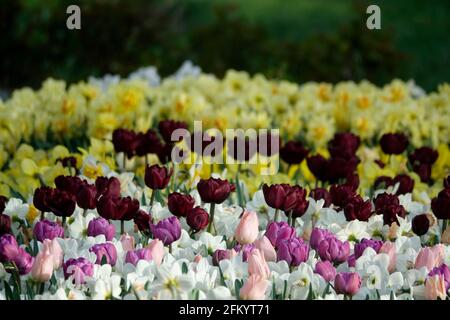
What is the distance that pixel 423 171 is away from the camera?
173 inches

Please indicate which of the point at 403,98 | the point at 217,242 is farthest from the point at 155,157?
the point at 403,98

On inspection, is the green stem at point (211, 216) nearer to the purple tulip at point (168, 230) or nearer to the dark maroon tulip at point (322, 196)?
the purple tulip at point (168, 230)

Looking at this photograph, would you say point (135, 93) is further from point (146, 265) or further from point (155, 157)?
point (146, 265)

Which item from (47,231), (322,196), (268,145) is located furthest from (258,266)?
(268,145)

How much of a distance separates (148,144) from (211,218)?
0.92 metres

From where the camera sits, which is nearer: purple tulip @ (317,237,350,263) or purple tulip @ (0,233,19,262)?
purple tulip @ (0,233,19,262)

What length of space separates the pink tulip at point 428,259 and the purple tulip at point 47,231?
115 centimetres

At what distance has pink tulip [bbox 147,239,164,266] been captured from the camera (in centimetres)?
290

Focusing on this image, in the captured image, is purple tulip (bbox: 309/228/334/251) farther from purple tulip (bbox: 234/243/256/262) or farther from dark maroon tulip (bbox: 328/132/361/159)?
dark maroon tulip (bbox: 328/132/361/159)

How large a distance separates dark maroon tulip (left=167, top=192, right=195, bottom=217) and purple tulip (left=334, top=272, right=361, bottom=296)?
684 mm

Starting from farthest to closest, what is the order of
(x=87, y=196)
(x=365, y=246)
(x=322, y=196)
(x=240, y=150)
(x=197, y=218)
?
(x=240, y=150) → (x=322, y=196) → (x=87, y=196) → (x=197, y=218) → (x=365, y=246)

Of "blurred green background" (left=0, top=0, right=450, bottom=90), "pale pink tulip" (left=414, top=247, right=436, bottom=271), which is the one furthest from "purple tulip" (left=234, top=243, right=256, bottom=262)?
"blurred green background" (left=0, top=0, right=450, bottom=90)

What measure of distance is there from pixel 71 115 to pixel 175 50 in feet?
13.9

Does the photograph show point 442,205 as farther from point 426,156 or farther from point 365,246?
point 426,156
